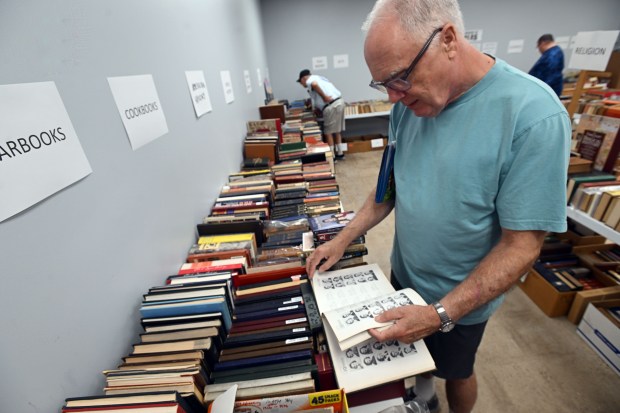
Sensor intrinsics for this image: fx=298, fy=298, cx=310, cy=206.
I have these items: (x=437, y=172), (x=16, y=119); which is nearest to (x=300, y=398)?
(x=437, y=172)

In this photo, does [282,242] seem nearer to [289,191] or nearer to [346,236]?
[346,236]

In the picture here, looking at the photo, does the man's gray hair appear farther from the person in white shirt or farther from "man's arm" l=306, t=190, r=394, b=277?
the person in white shirt

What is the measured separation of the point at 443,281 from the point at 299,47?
568 cm

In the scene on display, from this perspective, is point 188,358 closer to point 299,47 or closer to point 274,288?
point 274,288

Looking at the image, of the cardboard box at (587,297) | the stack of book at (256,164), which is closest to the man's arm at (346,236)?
the stack of book at (256,164)

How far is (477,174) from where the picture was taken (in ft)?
2.83

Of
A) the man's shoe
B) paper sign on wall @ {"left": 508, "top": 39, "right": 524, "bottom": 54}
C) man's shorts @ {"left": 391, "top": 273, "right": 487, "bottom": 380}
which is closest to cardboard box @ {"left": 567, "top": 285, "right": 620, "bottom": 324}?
the man's shoe

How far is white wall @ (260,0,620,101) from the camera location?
5438mm

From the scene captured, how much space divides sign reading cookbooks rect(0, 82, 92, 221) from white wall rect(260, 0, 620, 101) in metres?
5.64

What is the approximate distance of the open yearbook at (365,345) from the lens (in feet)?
2.54

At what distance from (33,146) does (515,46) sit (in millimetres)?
7860

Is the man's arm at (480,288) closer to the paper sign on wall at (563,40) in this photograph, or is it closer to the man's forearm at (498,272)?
the man's forearm at (498,272)

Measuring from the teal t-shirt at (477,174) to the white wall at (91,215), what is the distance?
3.00 feet

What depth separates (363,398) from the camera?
0.88 meters
